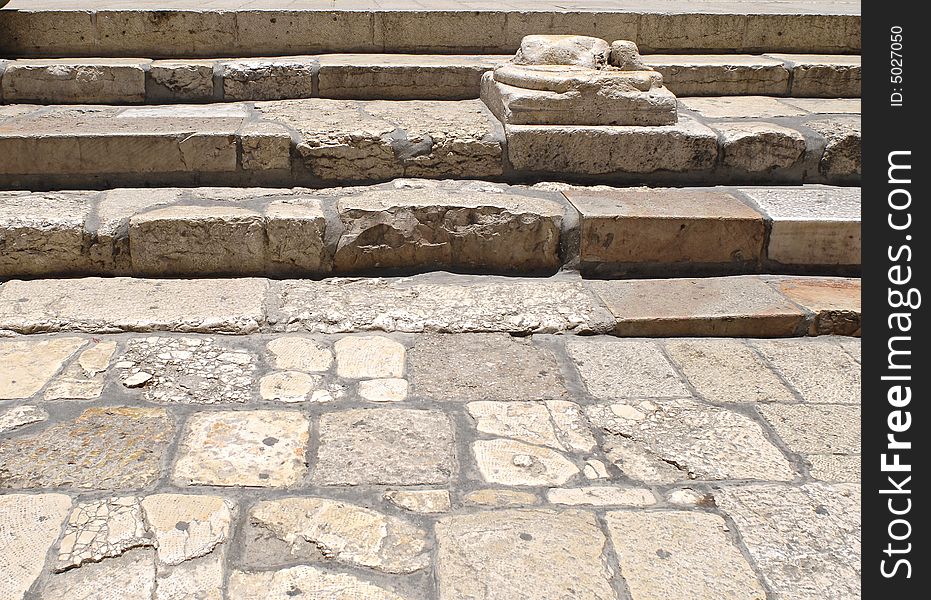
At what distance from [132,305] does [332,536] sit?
5.10 ft

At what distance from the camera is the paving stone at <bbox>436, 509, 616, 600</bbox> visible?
1840mm

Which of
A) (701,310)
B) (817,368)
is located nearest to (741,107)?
(701,310)

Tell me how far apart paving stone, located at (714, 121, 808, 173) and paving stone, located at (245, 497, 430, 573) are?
2.71 meters

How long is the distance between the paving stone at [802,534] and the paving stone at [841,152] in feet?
7.62

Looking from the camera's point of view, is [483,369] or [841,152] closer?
[483,369]

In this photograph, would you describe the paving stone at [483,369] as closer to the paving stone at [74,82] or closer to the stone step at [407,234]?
the stone step at [407,234]

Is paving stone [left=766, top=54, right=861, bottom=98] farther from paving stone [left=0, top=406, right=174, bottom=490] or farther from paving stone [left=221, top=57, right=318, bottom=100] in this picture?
paving stone [left=0, top=406, right=174, bottom=490]

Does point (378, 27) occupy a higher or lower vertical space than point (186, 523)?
higher

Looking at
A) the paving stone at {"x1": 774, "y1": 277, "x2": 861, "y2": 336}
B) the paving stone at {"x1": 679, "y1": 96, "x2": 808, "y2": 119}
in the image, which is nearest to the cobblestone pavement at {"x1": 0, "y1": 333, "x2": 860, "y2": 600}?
the paving stone at {"x1": 774, "y1": 277, "x2": 861, "y2": 336}

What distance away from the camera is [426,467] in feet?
7.48

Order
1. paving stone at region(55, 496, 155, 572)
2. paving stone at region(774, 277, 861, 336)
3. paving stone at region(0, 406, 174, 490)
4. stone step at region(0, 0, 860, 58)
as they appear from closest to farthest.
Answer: paving stone at region(55, 496, 155, 572), paving stone at region(0, 406, 174, 490), paving stone at region(774, 277, 861, 336), stone step at region(0, 0, 860, 58)

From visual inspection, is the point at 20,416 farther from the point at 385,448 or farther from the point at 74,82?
the point at 74,82

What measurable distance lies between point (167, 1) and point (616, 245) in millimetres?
3664

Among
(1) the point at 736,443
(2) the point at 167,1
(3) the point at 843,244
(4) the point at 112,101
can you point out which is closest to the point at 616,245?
(3) the point at 843,244
